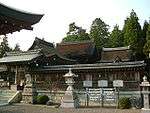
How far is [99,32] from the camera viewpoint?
77875 millimetres

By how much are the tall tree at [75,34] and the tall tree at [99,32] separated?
6.95ft

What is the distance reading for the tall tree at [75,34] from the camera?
73.5m

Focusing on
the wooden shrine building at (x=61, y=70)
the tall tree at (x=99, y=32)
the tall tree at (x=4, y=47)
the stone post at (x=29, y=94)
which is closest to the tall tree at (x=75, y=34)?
the tall tree at (x=99, y=32)

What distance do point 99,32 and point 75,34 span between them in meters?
7.51

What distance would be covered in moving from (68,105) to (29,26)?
417 inches

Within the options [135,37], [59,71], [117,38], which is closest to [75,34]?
[117,38]

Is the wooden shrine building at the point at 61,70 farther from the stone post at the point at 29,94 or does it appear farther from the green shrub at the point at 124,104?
the green shrub at the point at 124,104

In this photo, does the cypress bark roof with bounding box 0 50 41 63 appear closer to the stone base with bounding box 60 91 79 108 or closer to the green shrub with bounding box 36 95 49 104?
the green shrub with bounding box 36 95 49 104

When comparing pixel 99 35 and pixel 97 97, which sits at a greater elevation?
pixel 99 35

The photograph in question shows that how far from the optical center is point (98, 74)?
3034cm

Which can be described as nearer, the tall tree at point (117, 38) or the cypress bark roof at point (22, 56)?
the cypress bark roof at point (22, 56)

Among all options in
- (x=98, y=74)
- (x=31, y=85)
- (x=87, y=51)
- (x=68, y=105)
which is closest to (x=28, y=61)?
(x=31, y=85)

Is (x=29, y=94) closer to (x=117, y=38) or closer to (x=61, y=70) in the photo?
(x=61, y=70)

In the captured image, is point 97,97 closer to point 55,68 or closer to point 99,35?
point 55,68
